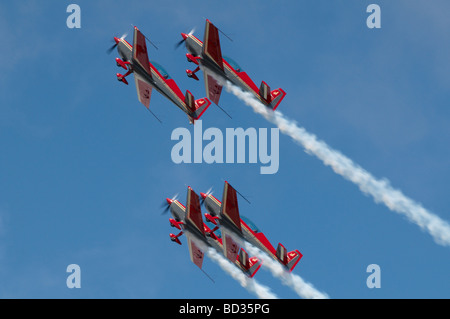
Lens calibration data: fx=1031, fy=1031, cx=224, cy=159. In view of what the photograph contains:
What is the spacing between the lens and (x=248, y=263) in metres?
85.8

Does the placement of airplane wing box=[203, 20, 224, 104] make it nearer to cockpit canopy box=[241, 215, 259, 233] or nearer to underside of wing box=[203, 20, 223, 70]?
underside of wing box=[203, 20, 223, 70]

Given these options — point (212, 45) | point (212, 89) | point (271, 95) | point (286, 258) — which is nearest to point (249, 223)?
point (286, 258)

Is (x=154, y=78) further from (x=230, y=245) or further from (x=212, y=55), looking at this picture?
(x=230, y=245)

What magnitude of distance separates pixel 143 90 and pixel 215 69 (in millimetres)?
7095

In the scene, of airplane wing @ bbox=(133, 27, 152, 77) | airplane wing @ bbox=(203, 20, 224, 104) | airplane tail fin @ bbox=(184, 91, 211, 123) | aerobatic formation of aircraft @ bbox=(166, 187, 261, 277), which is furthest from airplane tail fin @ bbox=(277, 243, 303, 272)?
airplane wing @ bbox=(133, 27, 152, 77)

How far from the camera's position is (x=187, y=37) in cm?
8544

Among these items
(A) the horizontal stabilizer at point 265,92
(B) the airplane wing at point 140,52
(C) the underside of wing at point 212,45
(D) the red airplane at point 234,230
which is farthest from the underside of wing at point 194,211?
(B) the airplane wing at point 140,52

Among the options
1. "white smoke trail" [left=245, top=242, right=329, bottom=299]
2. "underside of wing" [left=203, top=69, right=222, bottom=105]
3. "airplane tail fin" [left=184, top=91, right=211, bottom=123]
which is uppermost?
"underside of wing" [left=203, top=69, right=222, bottom=105]

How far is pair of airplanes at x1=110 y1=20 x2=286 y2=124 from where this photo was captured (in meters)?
85.3

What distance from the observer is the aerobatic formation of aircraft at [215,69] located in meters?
84.5
